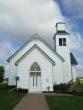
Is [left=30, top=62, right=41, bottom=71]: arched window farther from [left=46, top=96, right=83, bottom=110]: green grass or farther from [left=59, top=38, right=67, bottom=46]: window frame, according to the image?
[left=46, top=96, right=83, bottom=110]: green grass

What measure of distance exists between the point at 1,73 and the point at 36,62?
1687 inches

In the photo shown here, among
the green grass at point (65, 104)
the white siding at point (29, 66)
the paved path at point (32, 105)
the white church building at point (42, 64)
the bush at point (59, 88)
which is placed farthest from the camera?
the bush at point (59, 88)

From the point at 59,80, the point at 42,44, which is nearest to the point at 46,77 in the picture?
the point at 59,80

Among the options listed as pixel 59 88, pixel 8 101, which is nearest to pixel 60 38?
pixel 59 88

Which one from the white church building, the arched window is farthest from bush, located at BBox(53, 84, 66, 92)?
the arched window

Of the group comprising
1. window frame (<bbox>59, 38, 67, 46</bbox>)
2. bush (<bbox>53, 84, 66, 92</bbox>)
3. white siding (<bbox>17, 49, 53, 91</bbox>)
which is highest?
window frame (<bbox>59, 38, 67, 46</bbox>)

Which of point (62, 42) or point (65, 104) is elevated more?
point (62, 42)

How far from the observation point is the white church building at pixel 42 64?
32.5m

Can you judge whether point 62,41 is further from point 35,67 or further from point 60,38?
point 35,67

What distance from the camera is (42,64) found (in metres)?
32.9

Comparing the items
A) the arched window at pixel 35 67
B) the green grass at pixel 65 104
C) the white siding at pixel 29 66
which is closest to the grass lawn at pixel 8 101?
the green grass at pixel 65 104

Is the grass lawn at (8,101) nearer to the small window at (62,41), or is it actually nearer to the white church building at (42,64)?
the white church building at (42,64)

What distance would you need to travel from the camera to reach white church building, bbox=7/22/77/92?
32469 mm

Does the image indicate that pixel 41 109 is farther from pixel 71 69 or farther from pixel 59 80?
pixel 71 69
